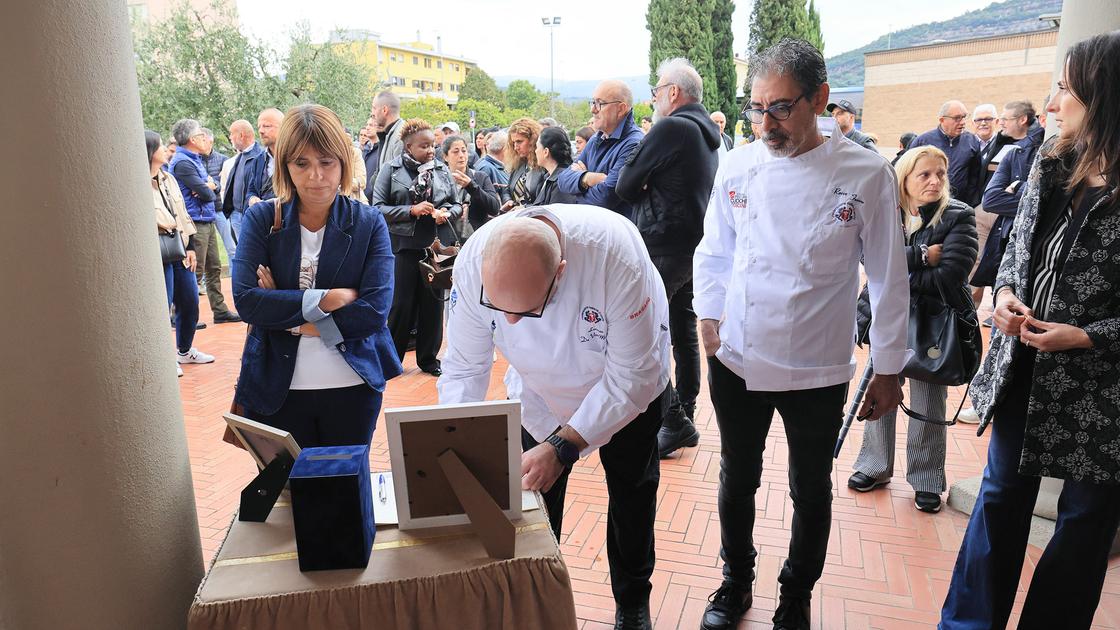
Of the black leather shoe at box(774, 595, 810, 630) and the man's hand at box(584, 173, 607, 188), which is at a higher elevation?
the man's hand at box(584, 173, 607, 188)

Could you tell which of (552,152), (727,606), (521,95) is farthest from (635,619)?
(521,95)

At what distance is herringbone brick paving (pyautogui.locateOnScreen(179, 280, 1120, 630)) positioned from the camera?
2779 mm

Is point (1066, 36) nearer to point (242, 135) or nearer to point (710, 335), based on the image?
point (710, 335)

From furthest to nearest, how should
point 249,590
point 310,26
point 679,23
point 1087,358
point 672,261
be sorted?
point 679,23 → point 310,26 → point 672,261 → point 1087,358 → point 249,590

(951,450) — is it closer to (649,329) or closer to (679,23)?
(649,329)

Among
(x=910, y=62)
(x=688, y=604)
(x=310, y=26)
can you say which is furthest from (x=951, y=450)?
(x=910, y=62)

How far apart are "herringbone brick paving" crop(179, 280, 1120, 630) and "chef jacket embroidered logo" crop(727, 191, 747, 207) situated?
1.51 metres

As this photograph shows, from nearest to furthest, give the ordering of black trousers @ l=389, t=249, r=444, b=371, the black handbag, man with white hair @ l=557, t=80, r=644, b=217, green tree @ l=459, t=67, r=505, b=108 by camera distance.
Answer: the black handbag
man with white hair @ l=557, t=80, r=644, b=217
black trousers @ l=389, t=249, r=444, b=371
green tree @ l=459, t=67, r=505, b=108

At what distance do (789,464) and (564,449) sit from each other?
87 centimetres

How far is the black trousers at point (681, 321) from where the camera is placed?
424 cm

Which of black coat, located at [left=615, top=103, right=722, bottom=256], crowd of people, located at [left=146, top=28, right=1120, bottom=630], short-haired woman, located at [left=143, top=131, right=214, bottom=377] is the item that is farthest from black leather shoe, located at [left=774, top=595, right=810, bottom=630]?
short-haired woman, located at [left=143, top=131, right=214, bottom=377]

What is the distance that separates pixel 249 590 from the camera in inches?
60.4

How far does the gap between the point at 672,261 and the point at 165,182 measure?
4445mm

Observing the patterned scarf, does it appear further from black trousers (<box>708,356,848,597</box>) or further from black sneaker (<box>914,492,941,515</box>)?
black sneaker (<box>914,492,941,515</box>)
